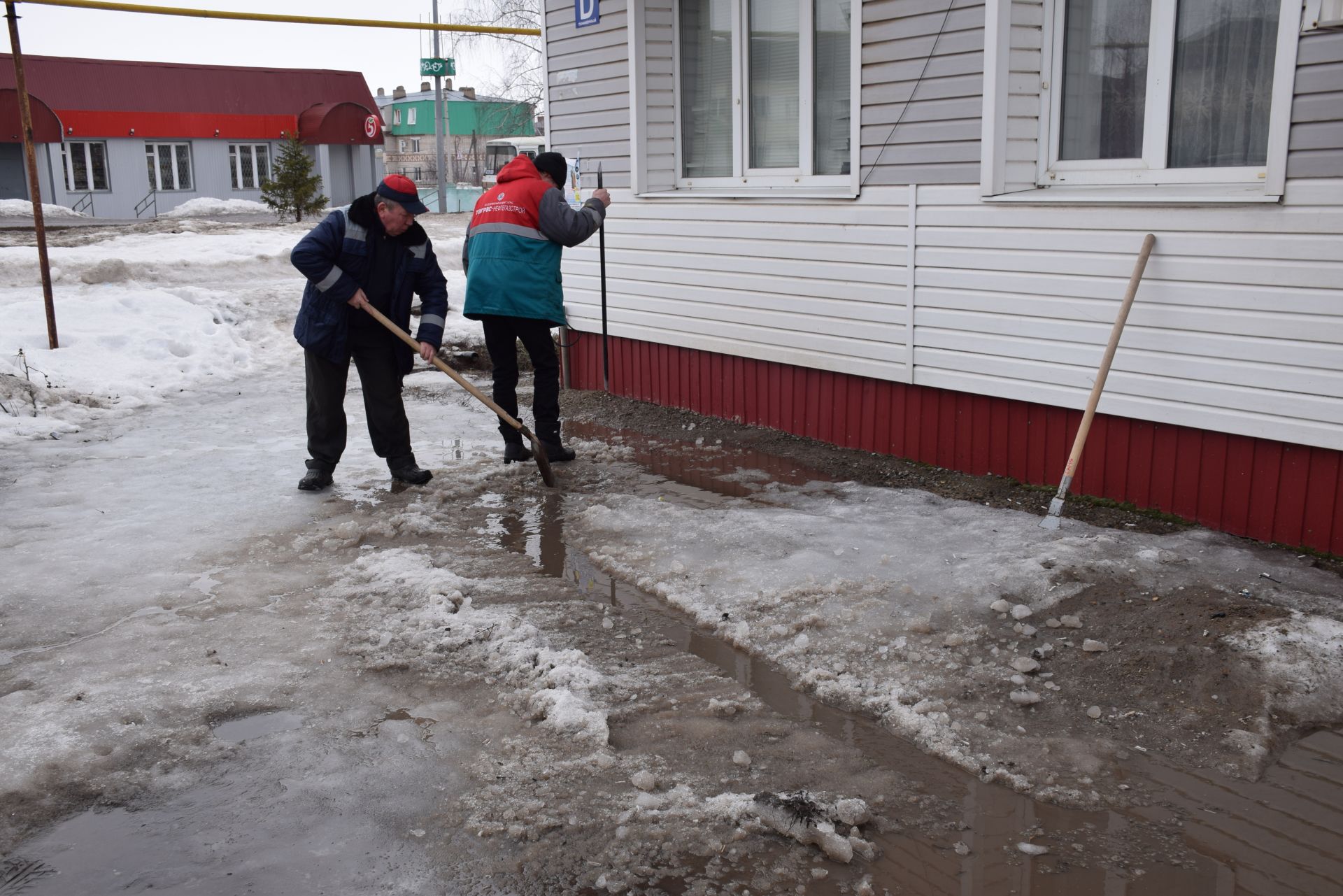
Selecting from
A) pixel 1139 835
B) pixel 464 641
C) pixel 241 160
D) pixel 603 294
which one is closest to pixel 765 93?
pixel 603 294

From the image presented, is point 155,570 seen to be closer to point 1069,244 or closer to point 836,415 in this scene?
point 836,415

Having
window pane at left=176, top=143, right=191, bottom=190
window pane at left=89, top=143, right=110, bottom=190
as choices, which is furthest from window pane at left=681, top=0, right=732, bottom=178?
window pane at left=176, top=143, right=191, bottom=190

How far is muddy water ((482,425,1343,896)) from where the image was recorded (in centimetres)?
291

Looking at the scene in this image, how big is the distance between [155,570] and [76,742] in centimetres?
177

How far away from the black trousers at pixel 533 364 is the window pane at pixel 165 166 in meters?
35.3

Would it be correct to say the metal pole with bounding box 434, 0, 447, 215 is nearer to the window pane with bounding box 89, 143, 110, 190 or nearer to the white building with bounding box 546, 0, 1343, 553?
the window pane with bounding box 89, 143, 110, 190

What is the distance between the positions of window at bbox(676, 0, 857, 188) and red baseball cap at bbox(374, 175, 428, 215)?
2.52m

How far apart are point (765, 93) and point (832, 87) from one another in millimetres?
692

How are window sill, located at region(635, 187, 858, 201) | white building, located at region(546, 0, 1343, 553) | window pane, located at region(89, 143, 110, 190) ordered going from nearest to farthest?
white building, located at region(546, 0, 1343, 553)
window sill, located at region(635, 187, 858, 201)
window pane, located at region(89, 143, 110, 190)

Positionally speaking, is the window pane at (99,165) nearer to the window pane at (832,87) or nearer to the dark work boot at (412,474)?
the dark work boot at (412,474)

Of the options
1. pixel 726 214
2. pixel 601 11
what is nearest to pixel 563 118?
pixel 601 11

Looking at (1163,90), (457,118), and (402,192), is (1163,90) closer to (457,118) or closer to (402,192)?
(402,192)

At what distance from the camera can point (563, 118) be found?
9359 millimetres

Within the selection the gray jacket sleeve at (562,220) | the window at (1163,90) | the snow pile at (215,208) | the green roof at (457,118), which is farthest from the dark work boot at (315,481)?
the green roof at (457,118)
